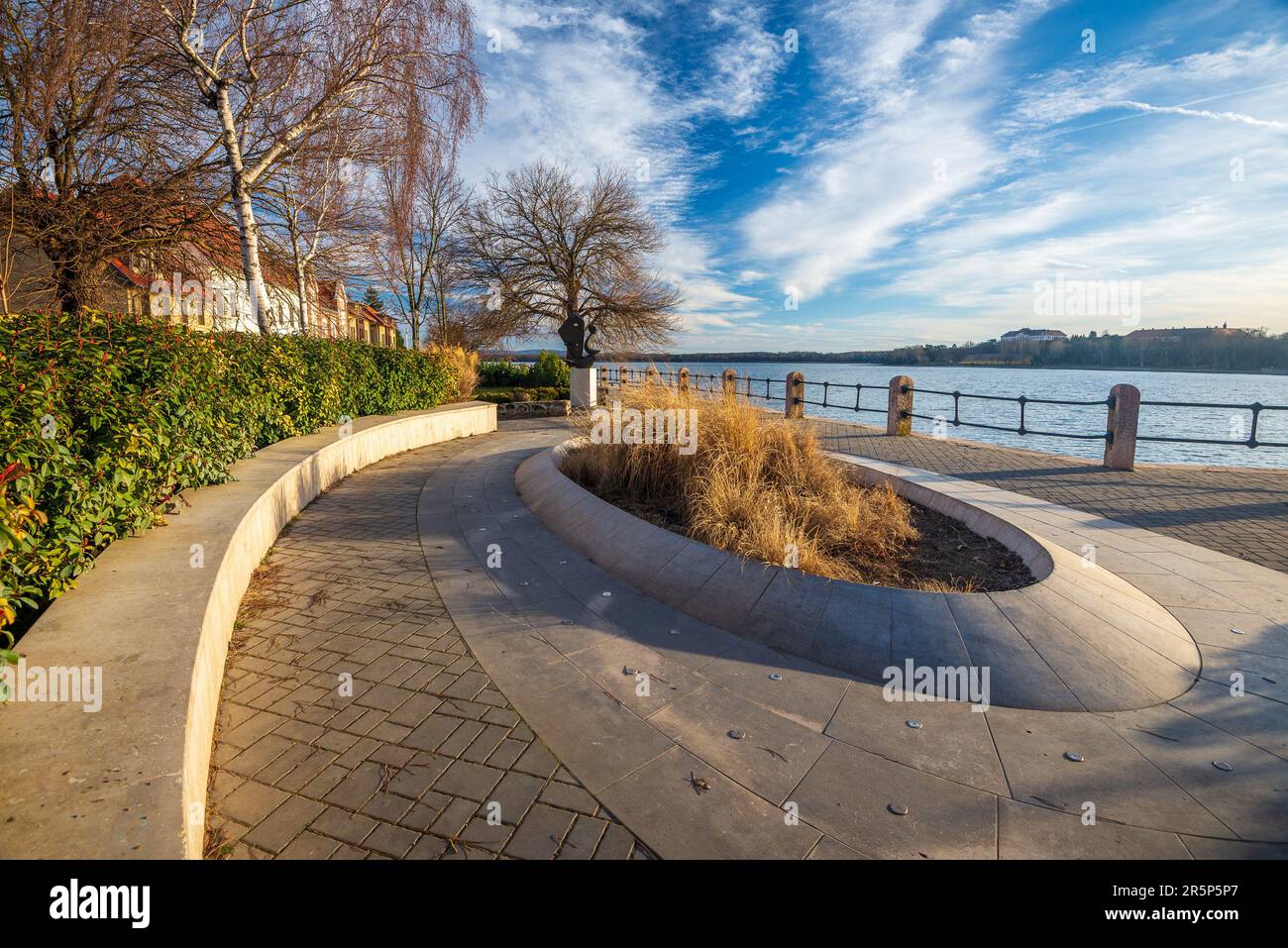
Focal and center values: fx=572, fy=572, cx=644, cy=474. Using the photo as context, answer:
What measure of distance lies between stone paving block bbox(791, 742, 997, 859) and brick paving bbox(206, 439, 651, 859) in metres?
0.85

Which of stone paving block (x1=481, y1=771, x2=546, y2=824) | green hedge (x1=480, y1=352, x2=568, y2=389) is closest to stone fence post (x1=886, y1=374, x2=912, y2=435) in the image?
green hedge (x1=480, y1=352, x2=568, y2=389)

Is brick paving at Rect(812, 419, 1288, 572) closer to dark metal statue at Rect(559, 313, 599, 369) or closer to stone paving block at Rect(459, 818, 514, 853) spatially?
stone paving block at Rect(459, 818, 514, 853)

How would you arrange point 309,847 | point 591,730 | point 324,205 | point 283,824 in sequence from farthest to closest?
point 324,205 → point 591,730 → point 283,824 → point 309,847

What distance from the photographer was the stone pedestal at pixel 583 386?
18.7 m

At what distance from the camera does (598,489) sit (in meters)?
7.00

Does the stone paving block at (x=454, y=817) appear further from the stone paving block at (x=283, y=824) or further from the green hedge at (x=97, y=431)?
the green hedge at (x=97, y=431)

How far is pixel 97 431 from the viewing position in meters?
3.56

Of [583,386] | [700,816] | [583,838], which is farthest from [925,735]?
[583,386]

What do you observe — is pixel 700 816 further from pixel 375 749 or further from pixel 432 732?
pixel 375 749

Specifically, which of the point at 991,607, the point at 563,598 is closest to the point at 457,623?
the point at 563,598

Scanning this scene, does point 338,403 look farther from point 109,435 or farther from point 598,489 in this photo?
point 109,435

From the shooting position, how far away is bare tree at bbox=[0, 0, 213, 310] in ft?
21.2

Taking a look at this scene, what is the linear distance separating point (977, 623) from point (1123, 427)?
326 inches

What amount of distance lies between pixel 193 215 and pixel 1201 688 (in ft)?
40.4
